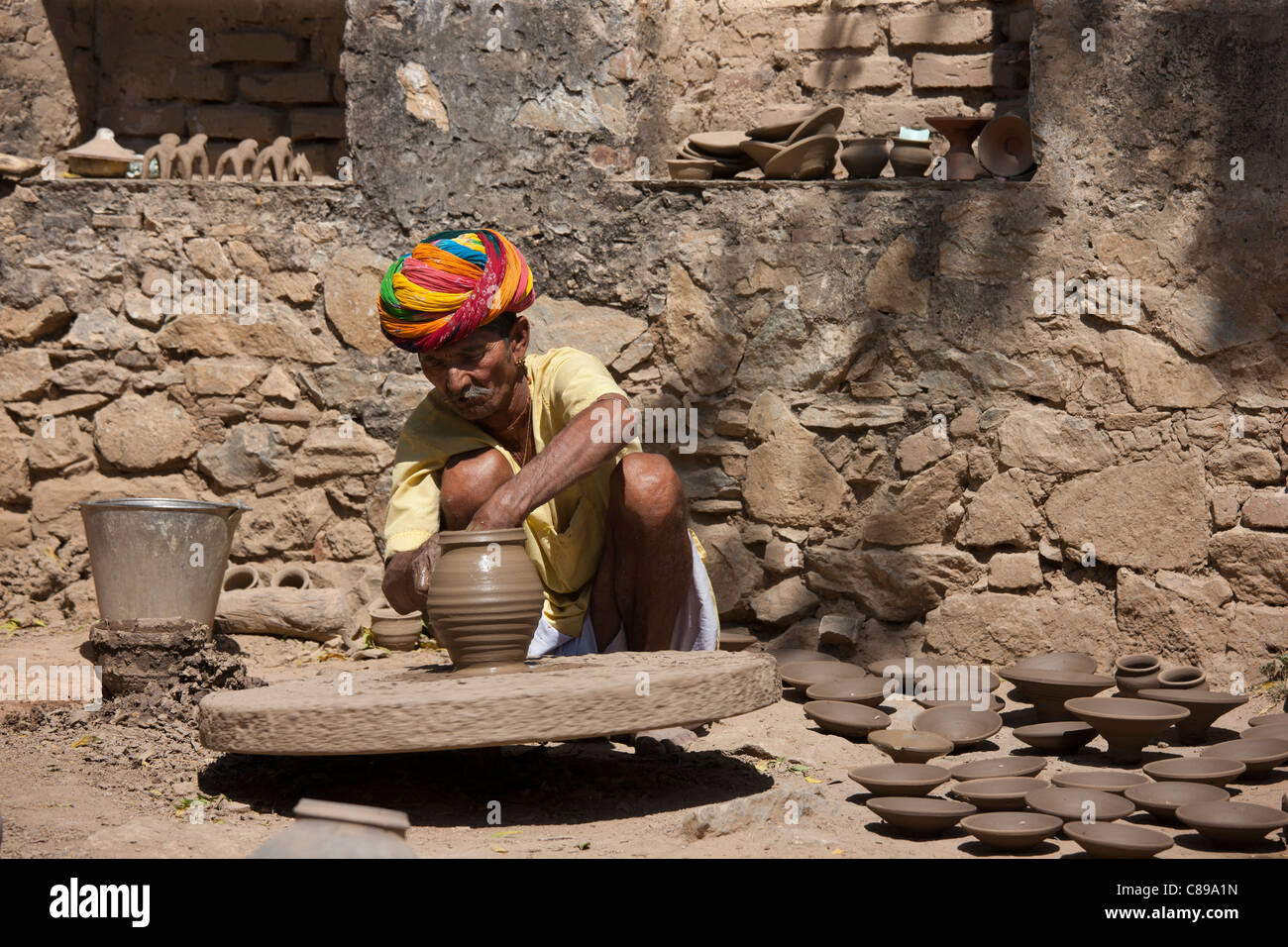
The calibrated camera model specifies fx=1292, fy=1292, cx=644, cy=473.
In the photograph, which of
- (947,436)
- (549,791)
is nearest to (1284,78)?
(947,436)

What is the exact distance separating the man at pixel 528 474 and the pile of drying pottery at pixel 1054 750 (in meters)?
0.65

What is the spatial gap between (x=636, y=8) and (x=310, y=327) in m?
1.69

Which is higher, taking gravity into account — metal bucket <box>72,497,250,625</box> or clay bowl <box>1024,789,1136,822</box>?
metal bucket <box>72,497,250,625</box>

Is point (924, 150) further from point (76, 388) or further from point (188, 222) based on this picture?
point (76, 388)

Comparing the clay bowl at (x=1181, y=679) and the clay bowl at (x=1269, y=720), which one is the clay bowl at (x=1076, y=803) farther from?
the clay bowl at (x=1181, y=679)

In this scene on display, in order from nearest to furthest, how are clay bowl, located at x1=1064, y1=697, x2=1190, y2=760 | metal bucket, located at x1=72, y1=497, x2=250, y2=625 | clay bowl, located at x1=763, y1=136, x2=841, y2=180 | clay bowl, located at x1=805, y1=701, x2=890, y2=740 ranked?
clay bowl, located at x1=1064, y1=697, x2=1190, y2=760 → clay bowl, located at x1=805, y1=701, x2=890, y2=740 → metal bucket, located at x1=72, y1=497, x2=250, y2=625 → clay bowl, located at x1=763, y1=136, x2=841, y2=180

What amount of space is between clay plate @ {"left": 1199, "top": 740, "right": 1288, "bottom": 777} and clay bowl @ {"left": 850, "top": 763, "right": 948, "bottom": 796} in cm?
70

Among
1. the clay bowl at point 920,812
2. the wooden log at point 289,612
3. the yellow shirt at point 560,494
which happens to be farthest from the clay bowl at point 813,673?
the wooden log at point 289,612

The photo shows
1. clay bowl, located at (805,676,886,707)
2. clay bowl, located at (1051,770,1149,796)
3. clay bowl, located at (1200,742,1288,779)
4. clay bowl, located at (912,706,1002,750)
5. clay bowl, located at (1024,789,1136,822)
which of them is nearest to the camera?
clay bowl, located at (1024,789,1136,822)

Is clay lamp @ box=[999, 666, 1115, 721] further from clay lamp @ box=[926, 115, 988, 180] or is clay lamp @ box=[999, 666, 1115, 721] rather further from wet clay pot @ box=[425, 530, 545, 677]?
clay lamp @ box=[926, 115, 988, 180]

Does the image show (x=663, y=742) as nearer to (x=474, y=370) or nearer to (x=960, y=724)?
(x=960, y=724)

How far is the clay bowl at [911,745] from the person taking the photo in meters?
3.30

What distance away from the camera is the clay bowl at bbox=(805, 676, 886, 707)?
387cm

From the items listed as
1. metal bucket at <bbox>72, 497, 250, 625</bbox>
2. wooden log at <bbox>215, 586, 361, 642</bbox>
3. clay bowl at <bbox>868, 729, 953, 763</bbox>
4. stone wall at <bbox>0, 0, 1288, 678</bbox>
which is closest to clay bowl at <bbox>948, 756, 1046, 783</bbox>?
clay bowl at <bbox>868, 729, 953, 763</bbox>
